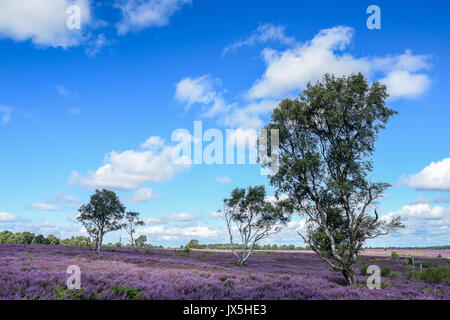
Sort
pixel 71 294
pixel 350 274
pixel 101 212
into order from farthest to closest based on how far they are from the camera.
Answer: pixel 101 212 < pixel 350 274 < pixel 71 294

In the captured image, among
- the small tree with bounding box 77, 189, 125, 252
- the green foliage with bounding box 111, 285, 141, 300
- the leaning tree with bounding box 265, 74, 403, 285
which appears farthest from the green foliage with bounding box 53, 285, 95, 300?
the small tree with bounding box 77, 189, 125, 252

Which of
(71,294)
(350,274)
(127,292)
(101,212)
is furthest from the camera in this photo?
(101,212)

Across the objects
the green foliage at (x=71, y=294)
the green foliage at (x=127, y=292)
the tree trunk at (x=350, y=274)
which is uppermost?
the green foliage at (x=71, y=294)

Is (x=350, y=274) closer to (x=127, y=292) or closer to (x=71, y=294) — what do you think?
(x=127, y=292)

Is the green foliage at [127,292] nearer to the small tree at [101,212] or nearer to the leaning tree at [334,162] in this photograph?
the leaning tree at [334,162]

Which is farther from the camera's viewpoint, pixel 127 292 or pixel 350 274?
pixel 350 274

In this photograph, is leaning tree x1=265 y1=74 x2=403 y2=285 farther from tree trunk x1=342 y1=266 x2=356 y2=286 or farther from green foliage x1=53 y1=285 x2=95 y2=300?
green foliage x1=53 y1=285 x2=95 y2=300

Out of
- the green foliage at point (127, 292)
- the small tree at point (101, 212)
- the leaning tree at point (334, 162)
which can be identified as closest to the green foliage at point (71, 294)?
the green foliage at point (127, 292)

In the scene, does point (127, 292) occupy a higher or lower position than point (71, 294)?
lower

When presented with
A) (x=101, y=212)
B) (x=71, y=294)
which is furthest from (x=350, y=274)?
(x=101, y=212)
